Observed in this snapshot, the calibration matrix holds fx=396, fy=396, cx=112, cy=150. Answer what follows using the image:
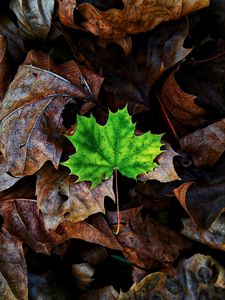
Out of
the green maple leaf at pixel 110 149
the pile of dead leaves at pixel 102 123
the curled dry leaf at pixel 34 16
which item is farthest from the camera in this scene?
the curled dry leaf at pixel 34 16

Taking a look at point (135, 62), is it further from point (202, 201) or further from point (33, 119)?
point (202, 201)

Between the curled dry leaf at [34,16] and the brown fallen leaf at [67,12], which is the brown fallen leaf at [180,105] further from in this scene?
the curled dry leaf at [34,16]

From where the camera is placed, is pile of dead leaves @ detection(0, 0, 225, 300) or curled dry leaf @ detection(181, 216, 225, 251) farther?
curled dry leaf @ detection(181, 216, 225, 251)

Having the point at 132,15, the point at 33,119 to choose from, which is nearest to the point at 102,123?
the point at 33,119

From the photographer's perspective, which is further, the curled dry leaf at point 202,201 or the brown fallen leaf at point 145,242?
the brown fallen leaf at point 145,242

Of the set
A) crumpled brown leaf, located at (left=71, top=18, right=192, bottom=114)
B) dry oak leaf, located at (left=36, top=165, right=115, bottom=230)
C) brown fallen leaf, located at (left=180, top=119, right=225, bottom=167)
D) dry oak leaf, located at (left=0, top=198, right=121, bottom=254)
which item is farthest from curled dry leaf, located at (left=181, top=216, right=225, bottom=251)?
crumpled brown leaf, located at (left=71, top=18, right=192, bottom=114)

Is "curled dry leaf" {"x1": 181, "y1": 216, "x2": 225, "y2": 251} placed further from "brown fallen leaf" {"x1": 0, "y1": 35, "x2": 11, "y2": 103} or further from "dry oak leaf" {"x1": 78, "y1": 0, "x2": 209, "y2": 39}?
"brown fallen leaf" {"x1": 0, "y1": 35, "x2": 11, "y2": 103}

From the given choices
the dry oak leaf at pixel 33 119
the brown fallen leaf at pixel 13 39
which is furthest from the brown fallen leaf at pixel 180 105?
the brown fallen leaf at pixel 13 39
